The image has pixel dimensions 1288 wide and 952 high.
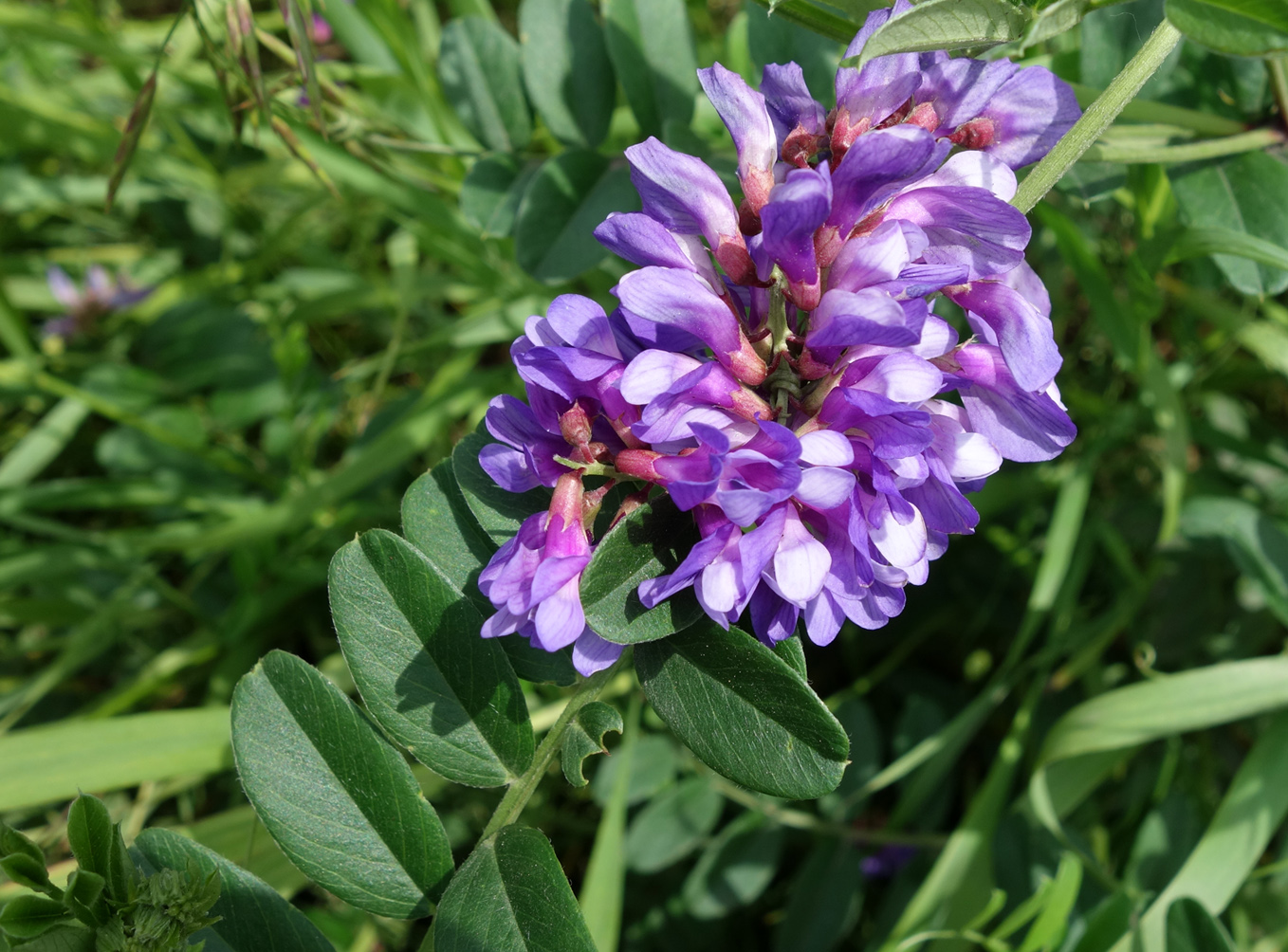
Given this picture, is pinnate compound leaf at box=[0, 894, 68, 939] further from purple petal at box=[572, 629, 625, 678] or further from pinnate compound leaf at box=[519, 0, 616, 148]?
pinnate compound leaf at box=[519, 0, 616, 148]

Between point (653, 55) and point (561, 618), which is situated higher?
point (653, 55)

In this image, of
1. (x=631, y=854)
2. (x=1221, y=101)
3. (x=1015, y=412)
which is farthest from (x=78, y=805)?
(x=1221, y=101)

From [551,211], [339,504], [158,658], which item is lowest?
[158,658]

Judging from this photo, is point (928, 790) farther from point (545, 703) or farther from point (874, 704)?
point (545, 703)

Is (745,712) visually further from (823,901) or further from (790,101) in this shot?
(823,901)

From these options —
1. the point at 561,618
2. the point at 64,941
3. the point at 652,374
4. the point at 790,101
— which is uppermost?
the point at 790,101

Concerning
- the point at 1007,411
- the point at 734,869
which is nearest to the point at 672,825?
the point at 734,869
